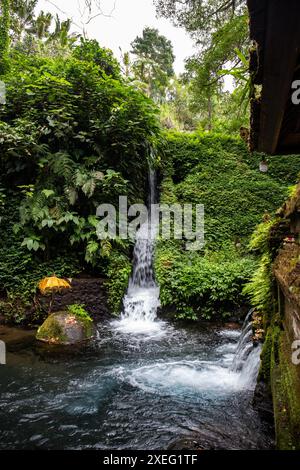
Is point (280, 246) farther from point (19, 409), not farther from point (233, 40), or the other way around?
point (233, 40)

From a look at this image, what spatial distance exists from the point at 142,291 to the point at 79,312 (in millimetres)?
2463

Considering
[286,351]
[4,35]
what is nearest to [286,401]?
[286,351]

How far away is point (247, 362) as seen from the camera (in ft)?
16.7

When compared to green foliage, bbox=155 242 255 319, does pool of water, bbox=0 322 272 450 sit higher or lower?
lower

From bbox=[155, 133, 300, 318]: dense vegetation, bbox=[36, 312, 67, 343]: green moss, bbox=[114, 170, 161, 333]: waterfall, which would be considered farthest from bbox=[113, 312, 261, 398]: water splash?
bbox=[155, 133, 300, 318]: dense vegetation

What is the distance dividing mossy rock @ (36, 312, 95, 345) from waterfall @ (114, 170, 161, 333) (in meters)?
1.12

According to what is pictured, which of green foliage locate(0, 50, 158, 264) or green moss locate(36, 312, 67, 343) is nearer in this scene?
green moss locate(36, 312, 67, 343)

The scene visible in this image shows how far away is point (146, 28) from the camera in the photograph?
109ft

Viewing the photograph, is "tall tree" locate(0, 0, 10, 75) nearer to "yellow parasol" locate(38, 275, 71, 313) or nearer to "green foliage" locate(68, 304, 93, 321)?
"yellow parasol" locate(38, 275, 71, 313)

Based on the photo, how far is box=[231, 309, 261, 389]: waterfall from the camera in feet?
15.6

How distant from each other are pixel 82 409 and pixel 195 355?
103 inches

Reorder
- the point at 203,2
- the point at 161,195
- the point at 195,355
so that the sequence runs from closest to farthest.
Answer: the point at 195,355
the point at 203,2
the point at 161,195

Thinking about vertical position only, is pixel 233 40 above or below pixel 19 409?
above
